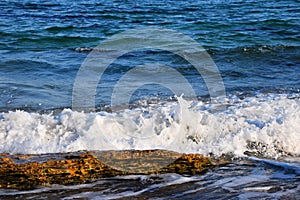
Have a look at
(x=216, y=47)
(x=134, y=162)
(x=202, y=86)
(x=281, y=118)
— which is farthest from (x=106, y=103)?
(x=216, y=47)

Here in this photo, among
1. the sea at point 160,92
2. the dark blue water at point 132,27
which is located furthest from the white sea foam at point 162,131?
the dark blue water at point 132,27

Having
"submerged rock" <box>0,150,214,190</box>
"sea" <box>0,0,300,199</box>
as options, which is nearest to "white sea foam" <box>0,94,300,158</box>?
"sea" <box>0,0,300,199</box>

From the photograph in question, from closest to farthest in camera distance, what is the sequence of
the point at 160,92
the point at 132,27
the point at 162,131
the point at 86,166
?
the point at 86,166, the point at 162,131, the point at 160,92, the point at 132,27

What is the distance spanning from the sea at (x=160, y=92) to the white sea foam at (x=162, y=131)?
0.01m

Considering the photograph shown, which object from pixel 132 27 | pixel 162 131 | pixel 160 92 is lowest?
pixel 162 131

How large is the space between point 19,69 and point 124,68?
186 centimetres

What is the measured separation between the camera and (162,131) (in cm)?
560

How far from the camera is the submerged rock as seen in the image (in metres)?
3.77

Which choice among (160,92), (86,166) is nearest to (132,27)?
(160,92)

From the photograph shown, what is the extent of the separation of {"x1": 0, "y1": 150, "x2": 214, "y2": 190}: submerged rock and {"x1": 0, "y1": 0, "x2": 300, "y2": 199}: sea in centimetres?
6

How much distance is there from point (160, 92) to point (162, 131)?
7.15ft

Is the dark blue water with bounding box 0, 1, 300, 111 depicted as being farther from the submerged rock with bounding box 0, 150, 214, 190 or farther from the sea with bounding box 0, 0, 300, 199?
the submerged rock with bounding box 0, 150, 214, 190

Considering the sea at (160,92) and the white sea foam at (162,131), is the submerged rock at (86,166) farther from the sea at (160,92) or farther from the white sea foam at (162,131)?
the white sea foam at (162,131)

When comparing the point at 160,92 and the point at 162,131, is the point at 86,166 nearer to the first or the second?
the point at 162,131
